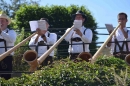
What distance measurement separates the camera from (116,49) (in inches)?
324

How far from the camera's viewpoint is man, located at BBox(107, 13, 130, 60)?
319 inches

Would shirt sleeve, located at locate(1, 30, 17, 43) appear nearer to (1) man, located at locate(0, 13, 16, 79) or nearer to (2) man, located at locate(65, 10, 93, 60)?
(1) man, located at locate(0, 13, 16, 79)

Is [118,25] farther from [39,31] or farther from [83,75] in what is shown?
[83,75]

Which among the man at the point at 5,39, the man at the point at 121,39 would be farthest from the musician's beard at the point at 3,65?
the man at the point at 121,39

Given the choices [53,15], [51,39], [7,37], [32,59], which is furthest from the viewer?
[53,15]

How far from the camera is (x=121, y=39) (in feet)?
26.8

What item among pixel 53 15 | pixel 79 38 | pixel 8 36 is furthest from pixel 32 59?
pixel 53 15

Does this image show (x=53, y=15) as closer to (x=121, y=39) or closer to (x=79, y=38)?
(x=79, y=38)

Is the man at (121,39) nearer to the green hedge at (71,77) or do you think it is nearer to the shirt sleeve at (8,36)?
the shirt sleeve at (8,36)

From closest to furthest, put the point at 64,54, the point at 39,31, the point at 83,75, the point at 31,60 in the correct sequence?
the point at 83,75 < the point at 31,60 < the point at 39,31 < the point at 64,54

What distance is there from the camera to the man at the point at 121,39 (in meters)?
8.09

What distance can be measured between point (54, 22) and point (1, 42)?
858cm

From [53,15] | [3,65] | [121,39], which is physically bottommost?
[3,65]

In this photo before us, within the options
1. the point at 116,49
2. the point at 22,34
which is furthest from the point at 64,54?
the point at 116,49
